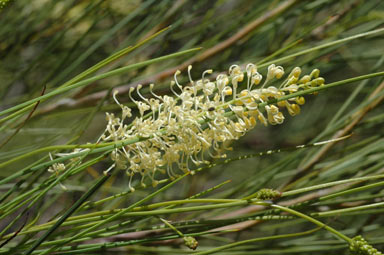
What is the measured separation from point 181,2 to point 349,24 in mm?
290

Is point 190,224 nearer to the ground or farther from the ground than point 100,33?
nearer to the ground

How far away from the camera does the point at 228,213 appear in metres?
0.75

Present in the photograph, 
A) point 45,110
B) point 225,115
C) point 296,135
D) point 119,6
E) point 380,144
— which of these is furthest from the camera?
point 296,135

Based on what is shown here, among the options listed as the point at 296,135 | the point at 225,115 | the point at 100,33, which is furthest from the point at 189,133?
the point at 296,135

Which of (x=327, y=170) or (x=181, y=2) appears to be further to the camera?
(x=181, y=2)

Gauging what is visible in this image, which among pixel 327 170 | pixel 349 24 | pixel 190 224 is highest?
pixel 349 24

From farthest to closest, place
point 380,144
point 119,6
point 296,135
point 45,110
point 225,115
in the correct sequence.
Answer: point 296,135 → point 119,6 → point 45,110 → point 380,144 → point 225,115

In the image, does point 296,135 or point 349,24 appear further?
point 296,135

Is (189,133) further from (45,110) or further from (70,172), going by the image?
(45,110)

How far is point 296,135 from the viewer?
129cm

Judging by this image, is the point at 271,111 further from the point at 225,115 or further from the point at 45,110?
the point at 45,110

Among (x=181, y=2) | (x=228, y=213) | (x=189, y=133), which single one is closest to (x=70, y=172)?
(x=189, y=133)

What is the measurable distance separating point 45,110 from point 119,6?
0.89 ft

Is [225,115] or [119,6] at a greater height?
[119,6]
